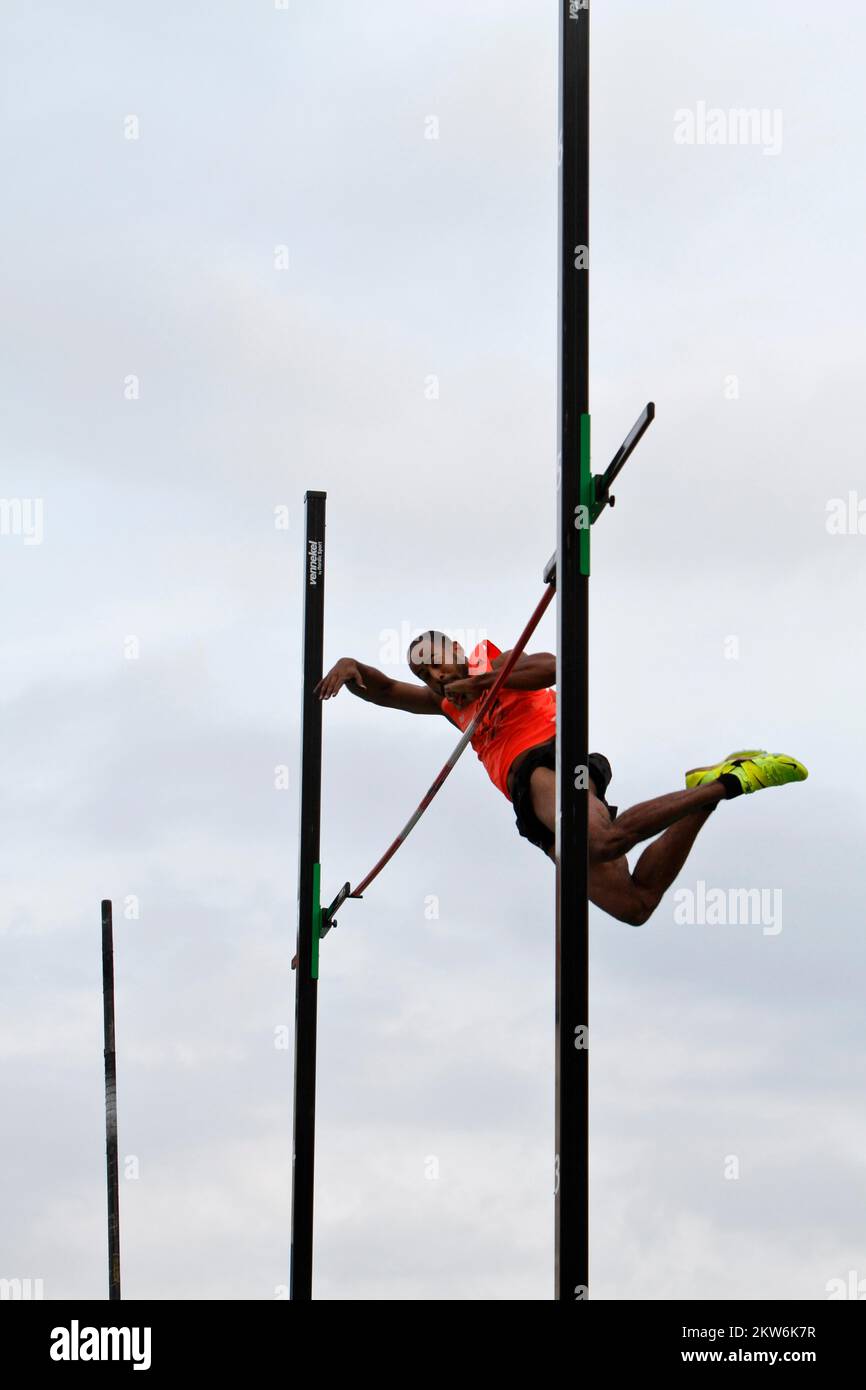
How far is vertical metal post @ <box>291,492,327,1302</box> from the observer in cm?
1116

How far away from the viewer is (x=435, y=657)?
9.44 meters

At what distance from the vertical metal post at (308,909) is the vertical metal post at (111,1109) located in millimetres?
4140

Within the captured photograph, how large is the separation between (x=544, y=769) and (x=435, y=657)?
96 cm

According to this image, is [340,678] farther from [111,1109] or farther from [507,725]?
[111,1109]

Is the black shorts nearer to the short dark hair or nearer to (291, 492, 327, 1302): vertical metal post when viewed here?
the short dark hair

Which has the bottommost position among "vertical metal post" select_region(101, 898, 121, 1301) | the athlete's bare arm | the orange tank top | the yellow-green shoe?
"vertical metal post" select_region(101, 898, 121, 1301)

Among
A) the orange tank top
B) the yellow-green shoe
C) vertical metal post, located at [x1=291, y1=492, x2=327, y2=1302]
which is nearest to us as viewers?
the yellow-green shoe

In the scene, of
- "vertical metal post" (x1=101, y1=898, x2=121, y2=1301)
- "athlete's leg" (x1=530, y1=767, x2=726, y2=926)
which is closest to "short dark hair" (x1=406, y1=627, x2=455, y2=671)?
"athlete's leg" (x1=530, y1=767, x2=726, y2=926)

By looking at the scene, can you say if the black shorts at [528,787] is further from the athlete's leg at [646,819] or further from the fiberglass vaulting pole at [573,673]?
the fiberglass vaulting pole at [573,673]

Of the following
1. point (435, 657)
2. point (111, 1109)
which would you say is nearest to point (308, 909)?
point (435, 657)

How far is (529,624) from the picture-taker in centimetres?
798

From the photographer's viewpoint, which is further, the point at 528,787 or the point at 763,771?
the point at 528,787

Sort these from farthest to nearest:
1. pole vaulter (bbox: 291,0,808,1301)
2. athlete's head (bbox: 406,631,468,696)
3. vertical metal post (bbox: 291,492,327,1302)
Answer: vertical metal post (bbox: 291,492,327,1302) < athlete's head (bbox: 406,631,468,696) < pole vaulter (bbox: 291,0,808,1301)
